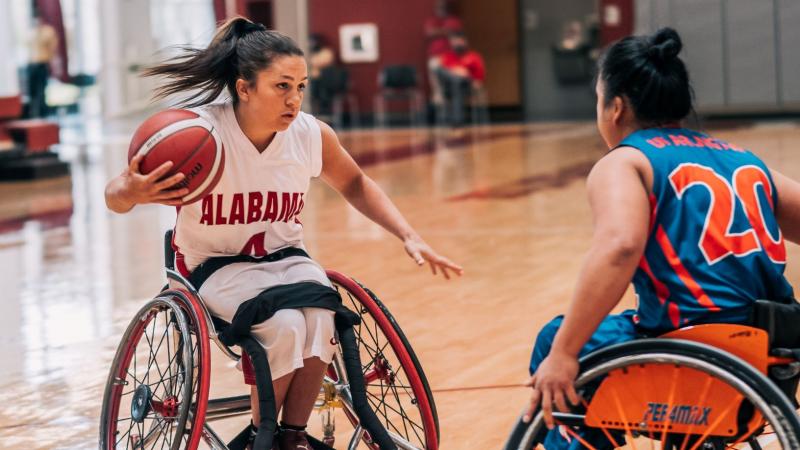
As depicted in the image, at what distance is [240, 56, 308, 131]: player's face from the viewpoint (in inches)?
107

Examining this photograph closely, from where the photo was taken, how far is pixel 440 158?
466 inches

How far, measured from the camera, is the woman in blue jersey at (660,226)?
2.03m

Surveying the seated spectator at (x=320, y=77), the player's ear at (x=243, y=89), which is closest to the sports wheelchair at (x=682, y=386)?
the player's ear at (x=243, y=89)

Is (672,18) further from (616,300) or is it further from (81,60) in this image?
(616,300)

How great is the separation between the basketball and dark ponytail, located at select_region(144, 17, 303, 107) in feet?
0.49

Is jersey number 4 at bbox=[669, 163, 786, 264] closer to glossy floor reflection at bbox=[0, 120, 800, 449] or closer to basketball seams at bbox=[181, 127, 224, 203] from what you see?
basketball seams at bbox=[181, 127, 224, 203]

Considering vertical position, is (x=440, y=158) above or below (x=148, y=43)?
below

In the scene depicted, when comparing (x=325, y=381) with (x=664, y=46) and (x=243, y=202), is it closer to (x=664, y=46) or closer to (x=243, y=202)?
(x=243, y=202)

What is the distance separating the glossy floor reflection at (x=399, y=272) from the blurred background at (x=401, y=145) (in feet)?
0.06

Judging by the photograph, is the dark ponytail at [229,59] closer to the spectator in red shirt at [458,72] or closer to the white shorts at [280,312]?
the white shorts at [280,312]

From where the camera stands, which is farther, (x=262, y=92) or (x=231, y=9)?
(x=231, y=9)

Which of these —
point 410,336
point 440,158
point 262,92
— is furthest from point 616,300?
point 440,158

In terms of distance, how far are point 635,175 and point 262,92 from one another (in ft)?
3.12

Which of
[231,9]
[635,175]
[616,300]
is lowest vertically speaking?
[616,300]
